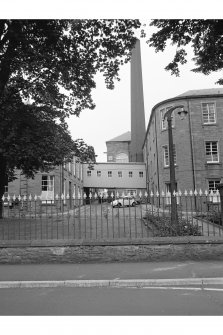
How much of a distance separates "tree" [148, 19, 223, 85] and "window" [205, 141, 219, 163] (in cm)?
2091

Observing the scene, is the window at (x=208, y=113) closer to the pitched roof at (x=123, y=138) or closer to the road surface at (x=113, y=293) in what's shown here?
the road surface at (x=113, y=293)

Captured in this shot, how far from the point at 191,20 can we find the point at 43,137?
824 centimetres

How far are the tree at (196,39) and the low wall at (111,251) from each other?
5.40 m

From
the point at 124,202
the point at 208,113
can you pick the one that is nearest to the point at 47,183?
the point at 208,113

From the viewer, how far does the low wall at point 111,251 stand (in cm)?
882

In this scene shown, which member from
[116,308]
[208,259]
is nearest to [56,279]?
[116,308]

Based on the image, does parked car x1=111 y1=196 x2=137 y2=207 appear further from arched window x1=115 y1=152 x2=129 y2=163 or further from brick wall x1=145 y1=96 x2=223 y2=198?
arched window x1=115 y1=152 x2=129 y2=163

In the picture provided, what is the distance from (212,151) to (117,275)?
1014 inches

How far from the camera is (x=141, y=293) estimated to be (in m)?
6.10

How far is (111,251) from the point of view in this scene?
884cm

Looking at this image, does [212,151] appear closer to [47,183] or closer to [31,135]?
[47,183]

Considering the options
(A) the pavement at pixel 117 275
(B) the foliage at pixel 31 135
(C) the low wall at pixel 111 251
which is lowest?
(A) the pavement at pixel 117 275

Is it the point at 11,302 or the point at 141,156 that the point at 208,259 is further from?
the point at 141,156

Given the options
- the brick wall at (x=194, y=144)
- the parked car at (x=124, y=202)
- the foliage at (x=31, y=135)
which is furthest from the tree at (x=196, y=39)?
the brick wall at (x=194, y=144)
